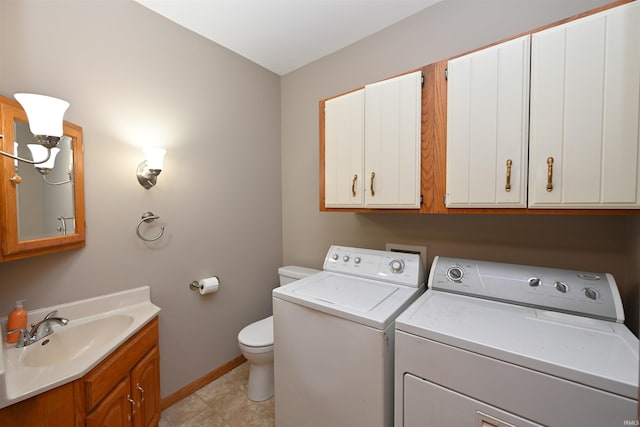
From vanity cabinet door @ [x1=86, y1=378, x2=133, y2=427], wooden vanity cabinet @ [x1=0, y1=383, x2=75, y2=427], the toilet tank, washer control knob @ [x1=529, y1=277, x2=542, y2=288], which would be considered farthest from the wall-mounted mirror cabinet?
washer control knob @ [x1=529, y1=277, x2=542, y2=288]

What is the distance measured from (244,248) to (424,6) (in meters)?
2.31

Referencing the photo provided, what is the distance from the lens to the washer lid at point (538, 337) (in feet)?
2.49

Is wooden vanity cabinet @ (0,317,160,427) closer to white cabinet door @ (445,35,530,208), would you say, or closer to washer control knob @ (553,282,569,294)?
white cabinet door @ (445,35,530,208)

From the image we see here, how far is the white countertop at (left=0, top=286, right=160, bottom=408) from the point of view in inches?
33.8

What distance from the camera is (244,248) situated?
7.47 feet

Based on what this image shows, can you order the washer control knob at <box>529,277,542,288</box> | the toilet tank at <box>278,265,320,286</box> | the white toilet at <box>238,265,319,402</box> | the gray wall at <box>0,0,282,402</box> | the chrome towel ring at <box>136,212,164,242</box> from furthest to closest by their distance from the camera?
the toilet tank at <box>278,265,320,286</box>
the white toilet at <box>238,265,319,402</box>
the chrome towel ring at <box>136,212,164,242</box>
the gray wall at <box>0,0,282,402</box>
the washer control knob at <box>529,277,542,288</box>

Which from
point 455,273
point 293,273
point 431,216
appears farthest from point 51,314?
point 431,216

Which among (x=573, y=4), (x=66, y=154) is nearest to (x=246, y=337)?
(x=66, y=154)

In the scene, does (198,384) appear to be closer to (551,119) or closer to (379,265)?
(379,265)

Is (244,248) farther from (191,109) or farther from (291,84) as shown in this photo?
(291,84)

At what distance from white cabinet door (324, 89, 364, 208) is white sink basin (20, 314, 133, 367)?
58.2 inches

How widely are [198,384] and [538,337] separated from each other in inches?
88.3

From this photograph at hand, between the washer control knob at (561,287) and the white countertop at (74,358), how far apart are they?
2.04 metres

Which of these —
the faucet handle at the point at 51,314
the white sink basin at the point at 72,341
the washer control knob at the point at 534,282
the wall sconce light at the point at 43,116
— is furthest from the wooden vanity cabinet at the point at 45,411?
the washer control knob at the point at 534,282
